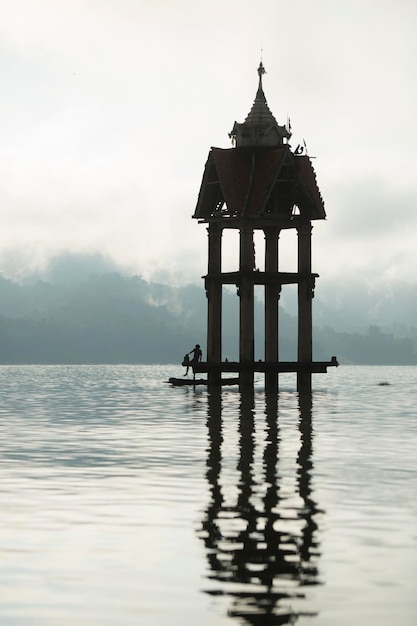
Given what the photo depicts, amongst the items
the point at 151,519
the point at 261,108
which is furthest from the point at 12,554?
the point at 261,108

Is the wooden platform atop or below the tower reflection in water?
atop

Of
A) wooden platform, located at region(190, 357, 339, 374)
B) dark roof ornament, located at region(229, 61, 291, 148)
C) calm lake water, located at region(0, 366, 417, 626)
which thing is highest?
dark roof ornament, located at region(229, 61, 291, 148)

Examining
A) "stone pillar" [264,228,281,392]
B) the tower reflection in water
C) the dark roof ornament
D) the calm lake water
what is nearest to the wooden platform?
"stone pillar" [264,228,281,392]

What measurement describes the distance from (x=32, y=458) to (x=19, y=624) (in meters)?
17.4

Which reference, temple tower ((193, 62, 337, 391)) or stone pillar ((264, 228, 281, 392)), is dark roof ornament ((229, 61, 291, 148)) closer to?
temple tower ((193, 62, 337, 391))

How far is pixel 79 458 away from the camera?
95.1 ft

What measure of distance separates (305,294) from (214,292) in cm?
580

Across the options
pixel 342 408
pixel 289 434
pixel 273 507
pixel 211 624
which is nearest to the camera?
pixel 211 624

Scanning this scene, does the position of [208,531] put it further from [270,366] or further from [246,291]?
[270,366]

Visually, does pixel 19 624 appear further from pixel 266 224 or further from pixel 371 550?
pixel 266 224

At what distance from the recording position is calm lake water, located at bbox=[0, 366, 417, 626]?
12.6 metres

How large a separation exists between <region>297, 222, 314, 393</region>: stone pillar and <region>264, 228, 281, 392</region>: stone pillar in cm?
300

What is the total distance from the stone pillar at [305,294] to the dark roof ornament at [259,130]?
607 centimetres

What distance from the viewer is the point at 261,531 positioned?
17.4 meters
